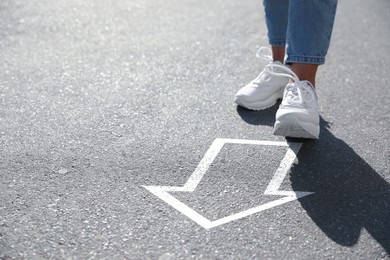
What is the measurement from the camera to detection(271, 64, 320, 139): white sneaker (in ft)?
10.7

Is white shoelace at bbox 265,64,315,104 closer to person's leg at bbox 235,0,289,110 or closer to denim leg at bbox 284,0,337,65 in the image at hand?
denim leg at bbox 284,0,337,65

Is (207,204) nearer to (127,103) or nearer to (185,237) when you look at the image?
(185,237)

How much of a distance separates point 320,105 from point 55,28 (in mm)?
2301

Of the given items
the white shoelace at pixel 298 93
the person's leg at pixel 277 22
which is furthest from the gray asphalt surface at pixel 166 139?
the person's leg at pixel 277 22

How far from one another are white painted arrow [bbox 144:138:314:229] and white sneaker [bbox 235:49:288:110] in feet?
1.33

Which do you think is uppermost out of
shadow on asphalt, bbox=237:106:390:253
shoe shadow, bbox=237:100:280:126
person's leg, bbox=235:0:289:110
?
person's leg, bbox=235:0:289:110

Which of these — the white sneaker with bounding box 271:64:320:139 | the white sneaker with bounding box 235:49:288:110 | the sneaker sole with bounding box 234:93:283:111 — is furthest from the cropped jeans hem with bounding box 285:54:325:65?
the sneaker sole with bounding box 234:93:283:111

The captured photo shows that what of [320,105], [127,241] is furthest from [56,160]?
[320,105]

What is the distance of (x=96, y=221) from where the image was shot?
8.96 ft

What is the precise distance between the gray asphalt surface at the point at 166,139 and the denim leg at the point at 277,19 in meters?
0.46

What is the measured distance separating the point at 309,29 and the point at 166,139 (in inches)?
37.4

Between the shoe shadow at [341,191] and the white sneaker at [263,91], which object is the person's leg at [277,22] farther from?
the shoe shadow at [341,191]

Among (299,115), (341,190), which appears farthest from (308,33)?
(341,190)

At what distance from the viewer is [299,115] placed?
10.7 feet
